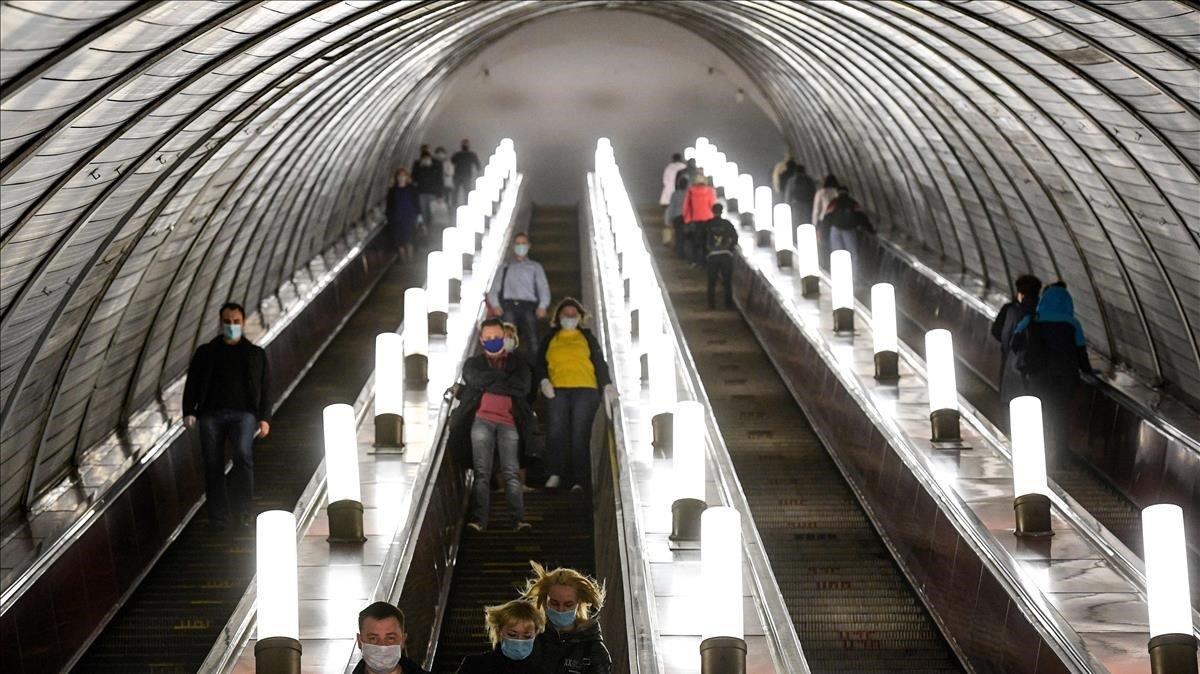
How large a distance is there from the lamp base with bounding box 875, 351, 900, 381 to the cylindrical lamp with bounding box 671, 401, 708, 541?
217 inches

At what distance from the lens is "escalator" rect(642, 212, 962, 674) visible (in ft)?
36.8

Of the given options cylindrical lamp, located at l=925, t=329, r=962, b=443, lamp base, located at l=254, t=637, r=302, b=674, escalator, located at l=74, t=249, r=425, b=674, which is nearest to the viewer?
lamp base, located at l=254, t=637, r=302, b=674

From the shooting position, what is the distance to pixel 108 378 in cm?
1498

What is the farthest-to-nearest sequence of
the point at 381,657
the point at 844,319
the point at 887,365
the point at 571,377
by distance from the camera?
the point at 844,319 < the point at 887,365 < the point at 571,377 < the point at 381,657

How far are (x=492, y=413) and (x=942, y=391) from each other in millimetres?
3862

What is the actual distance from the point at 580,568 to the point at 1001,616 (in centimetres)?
411

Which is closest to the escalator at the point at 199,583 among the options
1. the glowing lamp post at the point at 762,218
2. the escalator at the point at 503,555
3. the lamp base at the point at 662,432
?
the escalator at the point at 503,555

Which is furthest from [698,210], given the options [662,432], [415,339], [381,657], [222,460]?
[381,657]

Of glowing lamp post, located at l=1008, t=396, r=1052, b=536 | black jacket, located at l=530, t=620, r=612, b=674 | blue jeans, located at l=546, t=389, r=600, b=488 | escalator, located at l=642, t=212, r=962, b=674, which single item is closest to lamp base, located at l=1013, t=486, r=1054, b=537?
glowing lamp post, located at l=1008, t=396, r=1052, b=536

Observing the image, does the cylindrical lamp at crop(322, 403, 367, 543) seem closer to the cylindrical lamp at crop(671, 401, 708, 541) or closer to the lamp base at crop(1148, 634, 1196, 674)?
the cylindrical lamp at crop(671, 401, 708, 541)

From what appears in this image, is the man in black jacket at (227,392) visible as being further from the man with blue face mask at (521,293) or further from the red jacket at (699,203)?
Answer: the red jacket at (699,203)

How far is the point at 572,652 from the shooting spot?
6887 mm

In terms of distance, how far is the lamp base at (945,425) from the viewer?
13.3 metres

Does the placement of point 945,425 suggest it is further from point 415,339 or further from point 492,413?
point 415,339
